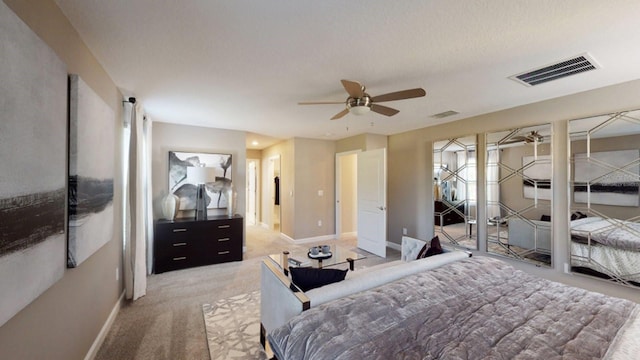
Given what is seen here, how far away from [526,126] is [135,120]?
480 cm

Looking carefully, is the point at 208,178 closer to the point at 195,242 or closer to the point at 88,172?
the point at 195,242

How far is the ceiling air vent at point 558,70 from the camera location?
211cm

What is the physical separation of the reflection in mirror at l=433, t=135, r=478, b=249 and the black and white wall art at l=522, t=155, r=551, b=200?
2.14ft

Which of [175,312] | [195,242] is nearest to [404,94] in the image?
[175,312]

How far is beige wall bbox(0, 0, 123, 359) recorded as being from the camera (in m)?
1.16

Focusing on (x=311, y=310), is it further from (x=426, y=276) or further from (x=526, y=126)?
(x=526, y=126)

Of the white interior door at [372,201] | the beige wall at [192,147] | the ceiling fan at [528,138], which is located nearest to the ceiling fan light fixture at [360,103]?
the white interior door at [372,201]

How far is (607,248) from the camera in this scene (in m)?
2.64

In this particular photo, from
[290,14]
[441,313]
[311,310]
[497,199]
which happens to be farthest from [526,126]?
[311,310]

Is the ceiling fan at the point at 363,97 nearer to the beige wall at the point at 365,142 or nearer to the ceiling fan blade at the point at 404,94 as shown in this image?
the ceiling fan blade at the point at 404,94

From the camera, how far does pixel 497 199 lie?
3527 millimetres

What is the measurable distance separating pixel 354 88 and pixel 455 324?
1.84 m

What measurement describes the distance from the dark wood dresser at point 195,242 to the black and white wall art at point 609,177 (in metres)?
4.61

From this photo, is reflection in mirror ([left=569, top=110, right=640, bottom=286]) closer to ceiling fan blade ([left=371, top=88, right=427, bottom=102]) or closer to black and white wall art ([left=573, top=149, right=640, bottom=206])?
black and white wall art ([left=573, top=149, right=640, bottom=206])
